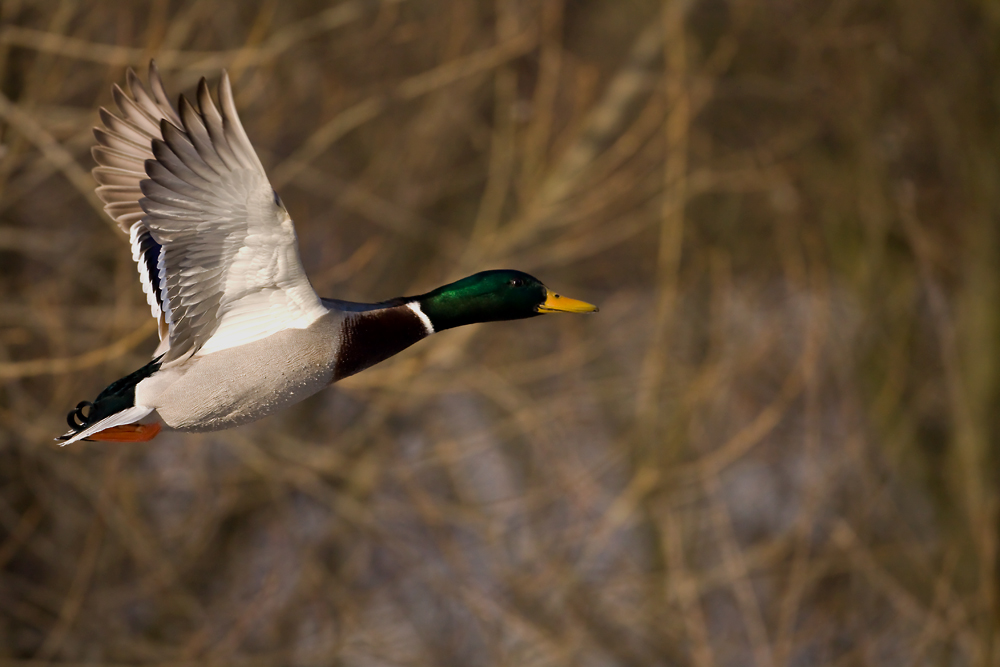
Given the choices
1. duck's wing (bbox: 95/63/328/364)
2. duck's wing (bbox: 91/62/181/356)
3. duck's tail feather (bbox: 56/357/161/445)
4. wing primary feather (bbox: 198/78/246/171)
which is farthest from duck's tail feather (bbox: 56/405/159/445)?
wing primary feather (bbox: 198/78/246/171)

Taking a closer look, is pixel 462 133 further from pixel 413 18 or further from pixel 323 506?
pixel 323 506

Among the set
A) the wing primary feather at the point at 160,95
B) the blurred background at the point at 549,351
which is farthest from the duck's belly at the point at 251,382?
the blurred background at the point at 549,351

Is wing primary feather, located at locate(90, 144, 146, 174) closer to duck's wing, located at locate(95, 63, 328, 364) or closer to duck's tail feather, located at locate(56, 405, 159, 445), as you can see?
duck's wing, located at locate(95, 63, 328, 364)

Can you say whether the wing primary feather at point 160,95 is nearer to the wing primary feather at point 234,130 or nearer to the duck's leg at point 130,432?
the wing primary feather at point 234,130

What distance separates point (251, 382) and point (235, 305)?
0.23 m

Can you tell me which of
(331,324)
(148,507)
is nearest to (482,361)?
(148,507)

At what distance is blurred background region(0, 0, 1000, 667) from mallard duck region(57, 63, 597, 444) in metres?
1.60

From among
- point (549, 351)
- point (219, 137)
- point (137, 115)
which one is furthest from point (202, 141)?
point (549, 351)

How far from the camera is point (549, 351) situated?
10094 mm

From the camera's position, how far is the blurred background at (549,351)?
6.63 meters

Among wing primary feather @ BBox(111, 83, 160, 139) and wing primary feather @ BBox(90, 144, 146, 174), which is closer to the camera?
wing primary feather @ BBox(111, 83, 160, 139)

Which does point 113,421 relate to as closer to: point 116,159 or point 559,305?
point 116,159

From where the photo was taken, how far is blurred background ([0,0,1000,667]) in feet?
21.7

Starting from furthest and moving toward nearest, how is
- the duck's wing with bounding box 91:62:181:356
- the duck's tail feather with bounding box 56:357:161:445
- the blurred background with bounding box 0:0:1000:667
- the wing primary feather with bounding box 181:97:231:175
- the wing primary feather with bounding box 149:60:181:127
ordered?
the blurred background with bounding box 0:0:1000:667, the duck's wing with bounding box 91:62:181:356, the wing primary feather with bounding box 149:60:181:127, the duck's tail feather with bounding box 56:357:161:445, the wing primary feather with bounding box 181:97:231:175
